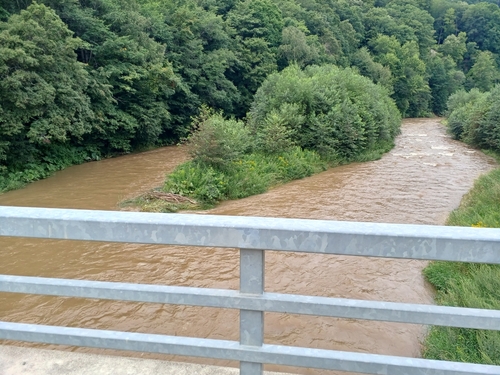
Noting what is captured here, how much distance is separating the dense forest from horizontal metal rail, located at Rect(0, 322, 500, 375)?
1576 centimetres

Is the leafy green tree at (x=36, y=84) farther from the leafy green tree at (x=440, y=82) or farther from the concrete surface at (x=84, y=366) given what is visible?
the leafy green tree at (x=440, y=82)

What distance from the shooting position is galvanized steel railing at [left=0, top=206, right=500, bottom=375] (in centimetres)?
171

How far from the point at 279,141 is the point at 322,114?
3853 millimetres

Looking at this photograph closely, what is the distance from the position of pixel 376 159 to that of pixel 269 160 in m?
7.75

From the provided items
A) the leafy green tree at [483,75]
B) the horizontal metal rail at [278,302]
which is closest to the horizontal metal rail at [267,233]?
the horizontal metal rail at [278,302]

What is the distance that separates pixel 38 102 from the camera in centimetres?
1595

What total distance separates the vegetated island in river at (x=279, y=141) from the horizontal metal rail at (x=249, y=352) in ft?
32.7

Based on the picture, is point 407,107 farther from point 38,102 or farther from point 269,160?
point 38,102

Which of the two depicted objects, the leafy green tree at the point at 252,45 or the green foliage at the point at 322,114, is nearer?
the green foliage at the point at 322,114

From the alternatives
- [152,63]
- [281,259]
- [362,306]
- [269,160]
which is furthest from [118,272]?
[152,63]

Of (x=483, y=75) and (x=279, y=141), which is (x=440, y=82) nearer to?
(x=483, y=75)

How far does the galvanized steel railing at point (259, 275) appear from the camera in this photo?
1.71 meters

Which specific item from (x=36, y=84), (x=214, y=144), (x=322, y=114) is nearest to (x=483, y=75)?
(x=322, y=114)

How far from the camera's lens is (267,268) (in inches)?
302
